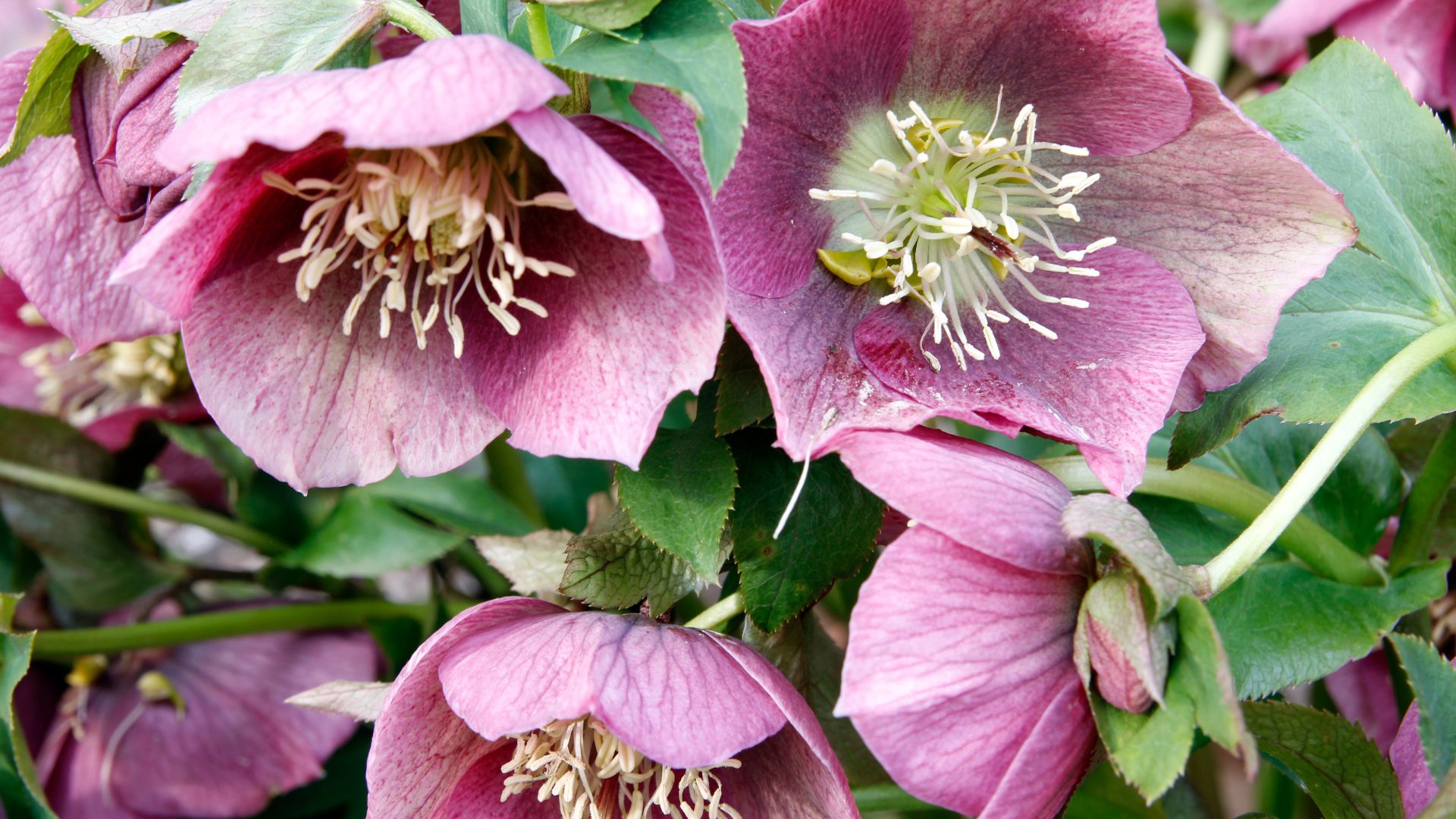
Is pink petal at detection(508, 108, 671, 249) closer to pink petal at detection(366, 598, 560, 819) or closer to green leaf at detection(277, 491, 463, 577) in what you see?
pink petal at detection(366, 598, 560, 819)

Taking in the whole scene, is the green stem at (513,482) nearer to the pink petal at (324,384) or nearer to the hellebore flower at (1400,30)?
the pink petal at (324,384)

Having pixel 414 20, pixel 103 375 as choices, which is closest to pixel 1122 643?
pixel 414 20

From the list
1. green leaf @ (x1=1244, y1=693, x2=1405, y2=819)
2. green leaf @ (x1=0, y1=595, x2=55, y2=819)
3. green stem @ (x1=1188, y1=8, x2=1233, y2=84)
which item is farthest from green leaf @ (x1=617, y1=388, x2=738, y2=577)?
green stem @ (x1=1188, y1=8, x2=1233, y2=84)

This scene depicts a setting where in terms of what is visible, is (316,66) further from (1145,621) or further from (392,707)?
(1145,621)

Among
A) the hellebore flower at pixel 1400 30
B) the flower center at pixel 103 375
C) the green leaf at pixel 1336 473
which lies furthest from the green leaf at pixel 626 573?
the hellebore flower at pixel 1400 30

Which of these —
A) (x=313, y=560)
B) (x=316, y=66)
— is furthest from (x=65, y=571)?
(x=316, y=66)

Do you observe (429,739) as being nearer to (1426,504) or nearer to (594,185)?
(594,185)
